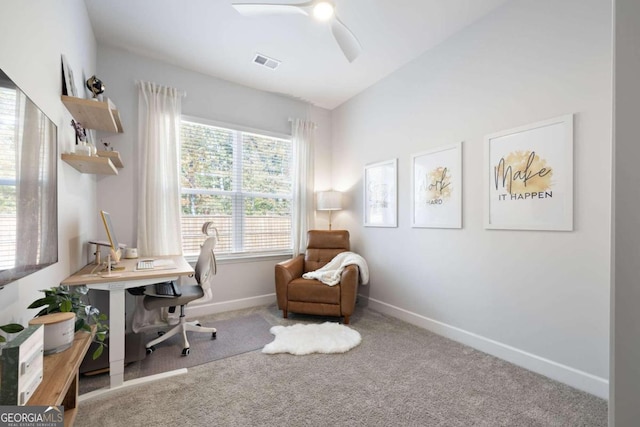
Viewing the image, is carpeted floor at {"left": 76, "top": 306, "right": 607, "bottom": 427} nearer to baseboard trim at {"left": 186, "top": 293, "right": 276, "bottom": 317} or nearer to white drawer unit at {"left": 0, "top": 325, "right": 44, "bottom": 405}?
white drawer unit at {"left": 0, "top": 325, "right": 44, "bottom": 405}

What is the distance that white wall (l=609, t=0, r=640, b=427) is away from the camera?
3.08 ft

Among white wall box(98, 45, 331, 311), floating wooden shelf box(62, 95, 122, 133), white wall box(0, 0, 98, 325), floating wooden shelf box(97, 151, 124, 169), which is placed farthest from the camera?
white wall box(98, 45, 331, 311)

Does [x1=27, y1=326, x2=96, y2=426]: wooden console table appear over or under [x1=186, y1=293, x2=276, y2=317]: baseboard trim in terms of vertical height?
over

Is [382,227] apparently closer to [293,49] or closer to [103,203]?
[293,49]

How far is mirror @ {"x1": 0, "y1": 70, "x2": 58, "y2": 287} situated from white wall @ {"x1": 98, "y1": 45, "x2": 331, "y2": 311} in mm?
1712

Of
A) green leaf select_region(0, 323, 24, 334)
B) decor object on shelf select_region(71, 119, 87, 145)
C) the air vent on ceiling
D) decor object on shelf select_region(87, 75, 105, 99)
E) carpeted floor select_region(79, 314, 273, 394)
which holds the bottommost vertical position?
carpeted floor select_region(79, 314, 273, 394)

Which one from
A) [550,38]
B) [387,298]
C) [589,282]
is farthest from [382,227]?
[550,38]

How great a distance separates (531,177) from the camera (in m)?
2.10

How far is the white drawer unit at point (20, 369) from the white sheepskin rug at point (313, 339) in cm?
172

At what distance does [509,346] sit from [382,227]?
67.0 inches

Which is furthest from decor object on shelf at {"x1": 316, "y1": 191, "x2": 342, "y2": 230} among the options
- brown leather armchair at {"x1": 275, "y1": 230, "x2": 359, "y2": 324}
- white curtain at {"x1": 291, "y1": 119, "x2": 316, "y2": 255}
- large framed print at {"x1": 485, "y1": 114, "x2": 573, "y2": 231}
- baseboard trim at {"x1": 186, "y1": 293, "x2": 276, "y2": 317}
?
large framed print at {"x1": 485, "y1": 114, "x2": 573, "y2": 231}

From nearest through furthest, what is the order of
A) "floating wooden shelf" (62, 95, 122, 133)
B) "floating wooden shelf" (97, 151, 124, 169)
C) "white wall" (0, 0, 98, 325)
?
"white wall" (0, 0, 98, 325)
"floating wooden shelf" (62, 95, 122, 133)
"floating wooden shelf" (97, 151, 124, 169)

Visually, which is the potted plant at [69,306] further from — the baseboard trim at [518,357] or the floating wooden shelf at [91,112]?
the baseboard trim at [518,357]

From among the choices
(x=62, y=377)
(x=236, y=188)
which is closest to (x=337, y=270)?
(x=236, y=188)
